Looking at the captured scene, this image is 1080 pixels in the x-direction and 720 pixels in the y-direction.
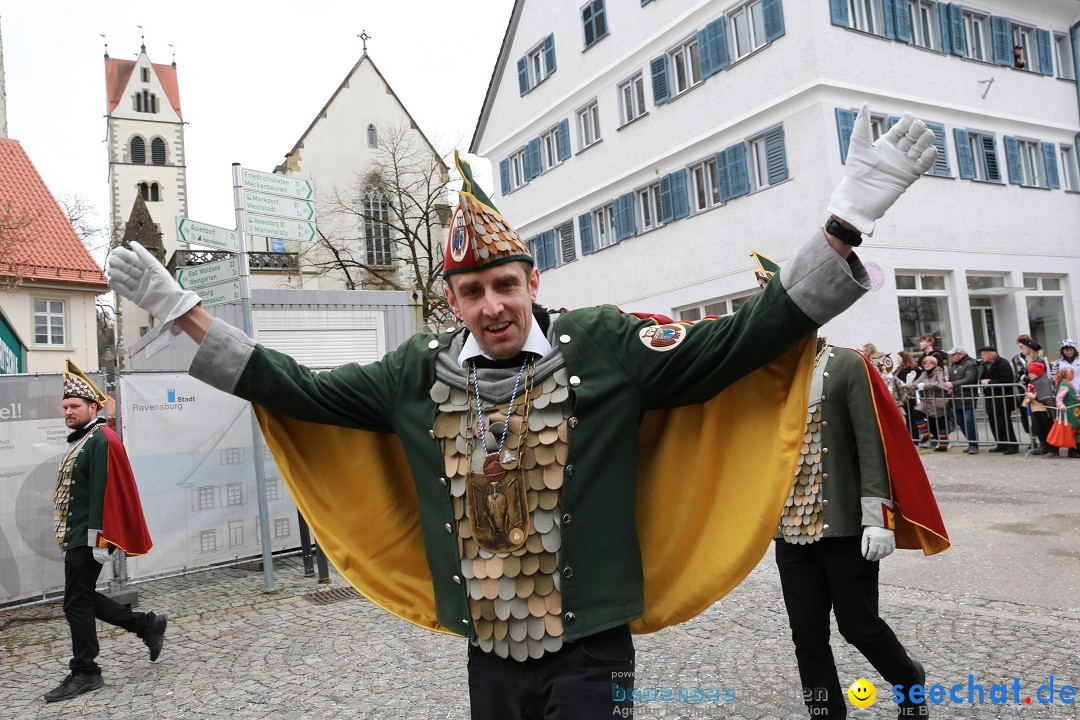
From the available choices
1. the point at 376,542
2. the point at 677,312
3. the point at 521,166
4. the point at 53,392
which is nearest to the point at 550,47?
the point at 521,166

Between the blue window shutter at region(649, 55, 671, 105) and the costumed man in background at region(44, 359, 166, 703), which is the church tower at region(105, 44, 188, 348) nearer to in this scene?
the blue window shutter at region(649, 55, 671, 105)

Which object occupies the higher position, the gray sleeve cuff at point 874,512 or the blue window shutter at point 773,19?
the blue window shutter at point 773,19

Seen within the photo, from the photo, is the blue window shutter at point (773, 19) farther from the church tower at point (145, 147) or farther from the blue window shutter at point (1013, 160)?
the church tower at point (145, 147)

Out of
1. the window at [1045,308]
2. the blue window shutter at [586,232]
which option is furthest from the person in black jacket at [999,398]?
the blue window shutter at [586,232]

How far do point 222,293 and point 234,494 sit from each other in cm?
229

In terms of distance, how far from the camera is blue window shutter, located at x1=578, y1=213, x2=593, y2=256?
939 inches

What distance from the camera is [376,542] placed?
2.87 metres

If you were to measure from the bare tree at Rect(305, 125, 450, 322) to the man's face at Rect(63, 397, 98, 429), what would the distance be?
2974 centimetres

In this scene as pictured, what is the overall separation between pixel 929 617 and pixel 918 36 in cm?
1664

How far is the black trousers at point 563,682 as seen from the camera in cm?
224

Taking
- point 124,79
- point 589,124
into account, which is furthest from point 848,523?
point 124,79

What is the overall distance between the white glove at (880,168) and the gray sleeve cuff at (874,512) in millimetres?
1953

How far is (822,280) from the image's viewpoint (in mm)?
2029

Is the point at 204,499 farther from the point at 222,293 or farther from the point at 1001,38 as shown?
the point at 1001,38
